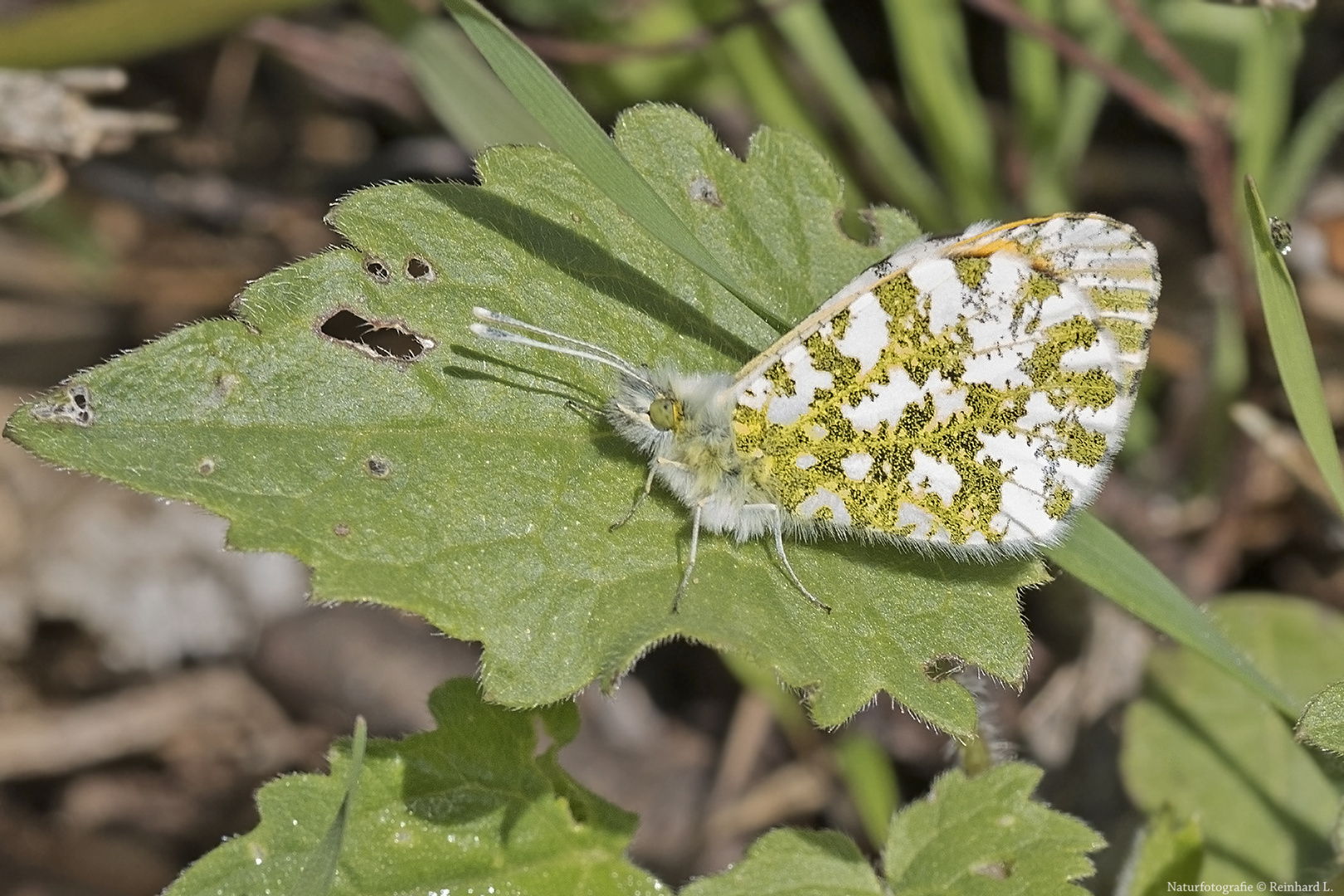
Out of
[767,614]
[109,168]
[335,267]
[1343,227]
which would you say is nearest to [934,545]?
[767,614]

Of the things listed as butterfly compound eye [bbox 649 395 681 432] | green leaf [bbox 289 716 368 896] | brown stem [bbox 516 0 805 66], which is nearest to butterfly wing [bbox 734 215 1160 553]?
butterfly compound eye [bbox 649 395 681 432]

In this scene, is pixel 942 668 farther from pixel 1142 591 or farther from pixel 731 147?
pixel 731 147

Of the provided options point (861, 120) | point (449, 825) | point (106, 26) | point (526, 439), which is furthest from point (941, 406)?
point (106, 26)

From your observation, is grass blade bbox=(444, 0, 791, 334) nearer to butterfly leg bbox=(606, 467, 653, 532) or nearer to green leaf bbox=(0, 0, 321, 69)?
butterfly leg bbox=(606, 467, 653, 532)

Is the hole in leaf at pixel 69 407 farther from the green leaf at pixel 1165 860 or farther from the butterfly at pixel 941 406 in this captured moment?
the green leaf at pixel 1165 860

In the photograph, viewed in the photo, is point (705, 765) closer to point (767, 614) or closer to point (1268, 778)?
point (1268, 778)

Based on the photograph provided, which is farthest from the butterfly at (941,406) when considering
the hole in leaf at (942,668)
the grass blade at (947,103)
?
the grass blade at (947,103)
